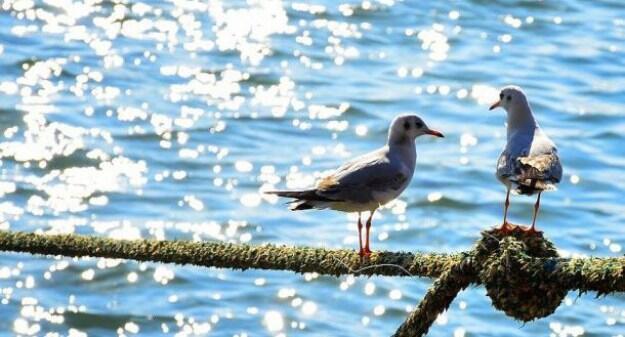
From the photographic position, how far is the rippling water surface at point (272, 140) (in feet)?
37.9

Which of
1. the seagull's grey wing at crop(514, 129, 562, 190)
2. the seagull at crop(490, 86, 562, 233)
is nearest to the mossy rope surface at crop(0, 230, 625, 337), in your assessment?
the seagull at crop(490, 86, 562, 233)

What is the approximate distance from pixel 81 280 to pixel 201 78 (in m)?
4.63

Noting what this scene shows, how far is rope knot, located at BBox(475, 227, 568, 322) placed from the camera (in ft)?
16.9

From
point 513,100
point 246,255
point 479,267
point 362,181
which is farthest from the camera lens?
point 513,100

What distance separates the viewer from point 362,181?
23.1 feet

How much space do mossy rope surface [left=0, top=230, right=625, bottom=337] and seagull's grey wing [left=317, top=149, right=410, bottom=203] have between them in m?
1.02

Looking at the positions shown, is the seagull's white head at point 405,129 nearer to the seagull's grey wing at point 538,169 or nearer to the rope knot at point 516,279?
the seagull's grey wing at point 538,169

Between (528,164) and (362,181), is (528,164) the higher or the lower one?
the higher one

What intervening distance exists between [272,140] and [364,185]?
7636 millimetres

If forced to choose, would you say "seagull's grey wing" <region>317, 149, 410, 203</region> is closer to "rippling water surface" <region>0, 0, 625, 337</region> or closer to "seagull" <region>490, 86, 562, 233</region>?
"seagull" <region>490, 86, 562, 233</region>

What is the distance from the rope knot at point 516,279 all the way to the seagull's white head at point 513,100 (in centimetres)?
287

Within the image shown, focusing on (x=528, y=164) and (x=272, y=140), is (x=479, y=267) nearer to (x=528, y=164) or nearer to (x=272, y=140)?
(x=528, y=164)

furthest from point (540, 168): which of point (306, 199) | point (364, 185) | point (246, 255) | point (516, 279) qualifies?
point (516, 279)

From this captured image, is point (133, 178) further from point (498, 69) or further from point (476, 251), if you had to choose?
point (476, 251)
